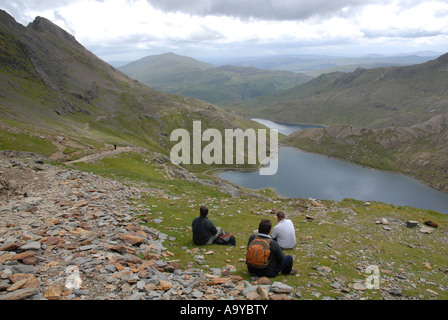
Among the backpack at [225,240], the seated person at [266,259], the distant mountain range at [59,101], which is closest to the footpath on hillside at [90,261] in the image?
the seated person at [266,259]

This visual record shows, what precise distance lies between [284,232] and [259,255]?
4.51 metres

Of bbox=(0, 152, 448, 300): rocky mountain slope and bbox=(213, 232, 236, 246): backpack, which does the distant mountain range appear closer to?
bbox=(0, 152, 448, 300): rocky mountain slope

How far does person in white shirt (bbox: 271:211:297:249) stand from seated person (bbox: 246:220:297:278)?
332 cm

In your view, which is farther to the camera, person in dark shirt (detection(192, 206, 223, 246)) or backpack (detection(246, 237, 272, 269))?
person in dark shirt (detection(192, 206, 223, 246))

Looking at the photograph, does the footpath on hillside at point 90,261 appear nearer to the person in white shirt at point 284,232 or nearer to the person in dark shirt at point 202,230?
the person in dark shirt at point 202,230

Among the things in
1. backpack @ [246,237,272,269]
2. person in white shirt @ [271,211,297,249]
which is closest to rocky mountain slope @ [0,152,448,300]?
backpack @ [246,237,272,269]

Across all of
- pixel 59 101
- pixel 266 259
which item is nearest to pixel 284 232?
pixel 266 259

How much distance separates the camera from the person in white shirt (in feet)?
50.3

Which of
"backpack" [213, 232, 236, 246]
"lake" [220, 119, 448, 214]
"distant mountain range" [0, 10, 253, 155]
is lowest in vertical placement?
"lake" [220, 119, 448, 214]

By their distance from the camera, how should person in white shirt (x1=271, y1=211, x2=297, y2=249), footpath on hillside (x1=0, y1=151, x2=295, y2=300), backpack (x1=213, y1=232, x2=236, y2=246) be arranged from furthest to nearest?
1. backpack (x1=213, y1=232, x2=236, y2=246)
2. person in white shirt (x1=271, y1=211, x2=297, y2=249)
3. footpath on hillside (x1=0, y1=151, x2=295, y2=300)

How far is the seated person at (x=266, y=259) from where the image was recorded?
1148cm

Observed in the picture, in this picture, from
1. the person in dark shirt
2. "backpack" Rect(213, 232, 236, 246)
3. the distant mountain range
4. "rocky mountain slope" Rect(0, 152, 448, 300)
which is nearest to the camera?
"rocky mountain slope" Rect(0, 152, 448, 300)
